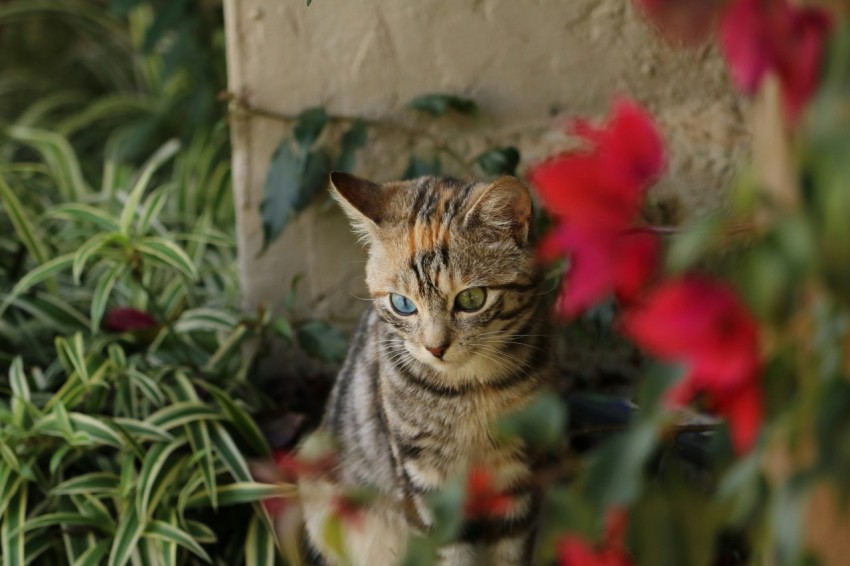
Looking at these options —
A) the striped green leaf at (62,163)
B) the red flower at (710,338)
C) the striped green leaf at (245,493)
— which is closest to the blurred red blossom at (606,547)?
the red flower at (710,338)

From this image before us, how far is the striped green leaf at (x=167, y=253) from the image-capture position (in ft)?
9.61

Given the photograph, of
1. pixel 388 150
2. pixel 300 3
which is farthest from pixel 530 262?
pixel 300 3

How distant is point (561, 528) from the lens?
1.02m

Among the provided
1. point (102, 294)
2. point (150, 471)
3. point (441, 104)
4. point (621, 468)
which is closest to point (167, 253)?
point (102, 294)

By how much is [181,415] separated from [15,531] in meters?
0.47

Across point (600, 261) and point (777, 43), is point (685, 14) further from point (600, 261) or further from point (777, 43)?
point (600, 261)

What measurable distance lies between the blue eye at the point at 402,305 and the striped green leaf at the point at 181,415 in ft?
2.38

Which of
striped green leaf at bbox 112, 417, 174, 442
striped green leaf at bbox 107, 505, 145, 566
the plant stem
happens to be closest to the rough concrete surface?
the plant stem

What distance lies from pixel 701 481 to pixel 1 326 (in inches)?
76.9

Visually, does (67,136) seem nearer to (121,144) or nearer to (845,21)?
(121,144)

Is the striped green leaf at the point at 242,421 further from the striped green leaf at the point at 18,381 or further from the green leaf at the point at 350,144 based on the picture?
the green leaf at the point at 350,144

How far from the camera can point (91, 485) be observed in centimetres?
269

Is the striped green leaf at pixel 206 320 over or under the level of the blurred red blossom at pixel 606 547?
under

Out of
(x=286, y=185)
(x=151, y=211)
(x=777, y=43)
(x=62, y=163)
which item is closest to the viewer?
(x=777, y=43)
